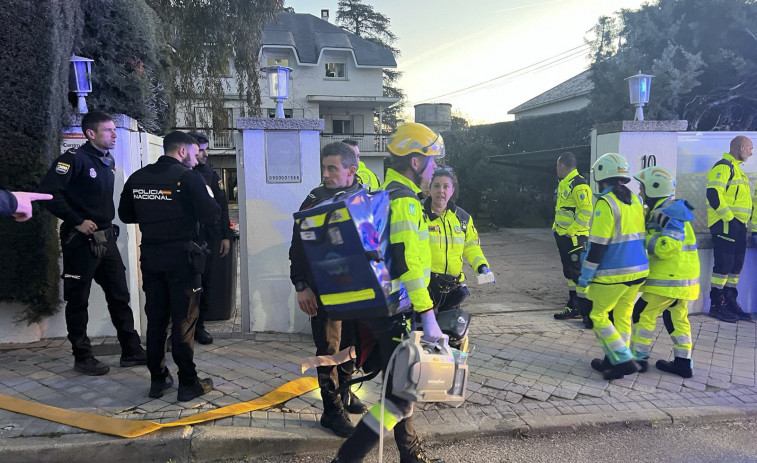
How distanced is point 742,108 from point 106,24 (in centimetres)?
1175

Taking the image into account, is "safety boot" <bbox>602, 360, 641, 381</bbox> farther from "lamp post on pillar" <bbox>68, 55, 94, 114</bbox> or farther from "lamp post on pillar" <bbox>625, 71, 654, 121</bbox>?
"lamp post on pillar" <bbox>68, 55, 94, 114</bbox>

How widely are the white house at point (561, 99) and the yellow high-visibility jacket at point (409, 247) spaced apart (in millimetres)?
21968

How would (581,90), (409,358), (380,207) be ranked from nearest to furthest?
(409,358)
(380,207)
(581,90)

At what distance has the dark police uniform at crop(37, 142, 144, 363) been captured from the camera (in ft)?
13.6

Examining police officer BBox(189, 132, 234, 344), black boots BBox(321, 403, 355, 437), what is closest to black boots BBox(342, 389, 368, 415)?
black boots BBox(321, 403, 355, 437)

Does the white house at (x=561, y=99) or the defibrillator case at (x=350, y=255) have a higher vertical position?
the white house at (x=561, y=99)

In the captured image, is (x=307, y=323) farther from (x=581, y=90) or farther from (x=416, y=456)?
(x=581, y=90)

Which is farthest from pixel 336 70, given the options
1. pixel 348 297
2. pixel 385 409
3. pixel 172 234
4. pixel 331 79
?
pixel 385 409

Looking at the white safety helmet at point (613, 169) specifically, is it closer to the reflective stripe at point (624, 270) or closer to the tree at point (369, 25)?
the reflective stripe at point (624, 270)

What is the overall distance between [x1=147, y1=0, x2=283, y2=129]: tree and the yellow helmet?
438 inches

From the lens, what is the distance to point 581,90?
24.1 meters

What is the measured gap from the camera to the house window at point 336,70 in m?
30.3

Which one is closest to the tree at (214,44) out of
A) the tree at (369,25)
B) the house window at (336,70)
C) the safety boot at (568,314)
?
the safety boot at (568,314)

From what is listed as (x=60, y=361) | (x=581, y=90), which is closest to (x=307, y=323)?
(x=60, y=361)
